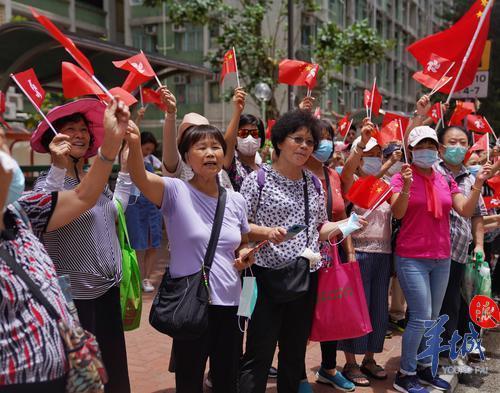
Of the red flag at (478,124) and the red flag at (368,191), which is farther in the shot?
the red flag at (478,124)

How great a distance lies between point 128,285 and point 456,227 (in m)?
2.63

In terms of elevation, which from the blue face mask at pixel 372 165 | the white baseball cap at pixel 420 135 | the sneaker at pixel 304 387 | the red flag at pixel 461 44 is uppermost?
the red flag at pixel 461 44

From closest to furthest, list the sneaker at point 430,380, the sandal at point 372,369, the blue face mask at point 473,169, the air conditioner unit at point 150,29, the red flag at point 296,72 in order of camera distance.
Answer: the sneaker at point 430,380 → the sandal at point 372,369 → the red flag at point 296,72 → the blue face mask at point 473,169 → the air conditioner unit at point 150,29

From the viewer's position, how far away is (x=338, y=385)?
4.12 meters

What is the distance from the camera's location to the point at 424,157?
398 cm

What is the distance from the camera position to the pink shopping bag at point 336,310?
357 cm

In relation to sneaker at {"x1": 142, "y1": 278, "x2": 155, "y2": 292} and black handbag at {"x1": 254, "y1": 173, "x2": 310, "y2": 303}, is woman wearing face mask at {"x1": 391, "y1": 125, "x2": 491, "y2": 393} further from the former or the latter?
sneaker at {"x1": 142, "y1": 278, "x2": 155, "y2": 292}

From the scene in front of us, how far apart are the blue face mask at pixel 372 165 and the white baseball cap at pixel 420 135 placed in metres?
0.59

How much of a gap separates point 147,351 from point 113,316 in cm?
205

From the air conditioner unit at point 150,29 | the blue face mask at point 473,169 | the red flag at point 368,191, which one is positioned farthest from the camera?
the air conditioner unit at point 150,29

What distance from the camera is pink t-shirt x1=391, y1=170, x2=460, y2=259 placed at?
12.8 feet

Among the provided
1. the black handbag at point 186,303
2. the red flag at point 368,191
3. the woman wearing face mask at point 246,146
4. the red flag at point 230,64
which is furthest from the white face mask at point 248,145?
the black handbag at point 186,303

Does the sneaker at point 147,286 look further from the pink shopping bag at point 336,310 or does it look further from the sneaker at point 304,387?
the pink shopping bag at point 336,310

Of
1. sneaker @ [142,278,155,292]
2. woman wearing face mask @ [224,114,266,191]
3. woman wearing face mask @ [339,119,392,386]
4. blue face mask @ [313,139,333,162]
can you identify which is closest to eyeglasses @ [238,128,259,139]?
woman wearing face mask @ [224,114,266,191]
